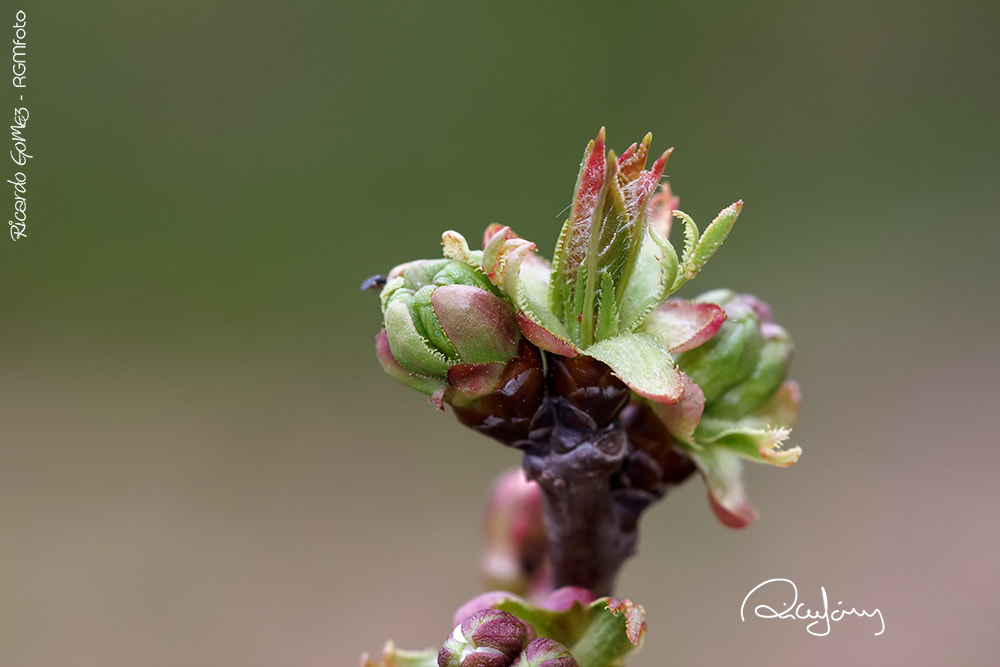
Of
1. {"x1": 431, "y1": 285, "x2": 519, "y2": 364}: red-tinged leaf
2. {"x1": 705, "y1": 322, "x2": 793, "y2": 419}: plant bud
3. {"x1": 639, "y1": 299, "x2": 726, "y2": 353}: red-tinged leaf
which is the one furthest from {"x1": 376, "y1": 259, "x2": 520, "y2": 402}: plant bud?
{"x1": 705, "y1": 322, "x2": 793, "y2": 419}: plant bud

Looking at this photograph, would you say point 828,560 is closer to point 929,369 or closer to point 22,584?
point 929,369

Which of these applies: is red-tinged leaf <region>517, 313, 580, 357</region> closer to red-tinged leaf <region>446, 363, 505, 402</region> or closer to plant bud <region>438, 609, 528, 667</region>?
red-tinged leaf <region>446, 363, 505, 402</region>

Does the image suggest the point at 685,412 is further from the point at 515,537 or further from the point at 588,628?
the point at 515,537

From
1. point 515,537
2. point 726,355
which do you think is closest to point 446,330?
point 726,355

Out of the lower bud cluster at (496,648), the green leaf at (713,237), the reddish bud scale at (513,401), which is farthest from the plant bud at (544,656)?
the green leaf at (713,237)

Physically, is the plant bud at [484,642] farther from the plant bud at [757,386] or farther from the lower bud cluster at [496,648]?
the plant bud at [757,386]

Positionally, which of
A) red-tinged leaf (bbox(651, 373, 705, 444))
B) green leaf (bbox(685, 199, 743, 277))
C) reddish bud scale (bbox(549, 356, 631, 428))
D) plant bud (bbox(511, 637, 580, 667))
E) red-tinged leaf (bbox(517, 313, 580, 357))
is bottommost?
plant bud (bbox(511, 637, 580, 667))

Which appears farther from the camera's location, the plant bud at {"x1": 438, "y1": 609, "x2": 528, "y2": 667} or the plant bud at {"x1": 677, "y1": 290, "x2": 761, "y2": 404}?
the plant bud at {"x1": 677, "y1": 290, "x2": 761, "y2": 404}
